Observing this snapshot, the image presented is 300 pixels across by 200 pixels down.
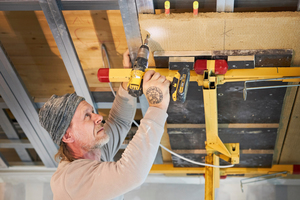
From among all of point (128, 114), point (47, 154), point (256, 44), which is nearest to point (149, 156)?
point (128, 114)

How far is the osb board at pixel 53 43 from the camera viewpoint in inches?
71.6

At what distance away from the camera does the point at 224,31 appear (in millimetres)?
1632

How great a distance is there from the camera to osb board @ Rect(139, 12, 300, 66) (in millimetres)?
1555

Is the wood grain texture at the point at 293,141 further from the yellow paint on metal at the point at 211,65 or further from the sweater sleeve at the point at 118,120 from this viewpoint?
the sweater sleeve at the point at 118,120

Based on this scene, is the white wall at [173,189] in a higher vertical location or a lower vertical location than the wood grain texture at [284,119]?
lower

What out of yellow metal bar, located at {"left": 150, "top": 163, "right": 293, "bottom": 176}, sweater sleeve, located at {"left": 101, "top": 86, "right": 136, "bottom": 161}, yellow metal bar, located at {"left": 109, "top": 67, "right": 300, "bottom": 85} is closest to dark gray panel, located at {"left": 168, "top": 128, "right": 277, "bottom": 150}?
yellow metal bar, located at {"left": 150, "top": 163, "right": 293, "bottom": 176}

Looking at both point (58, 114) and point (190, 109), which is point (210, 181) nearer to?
point (190, 109)

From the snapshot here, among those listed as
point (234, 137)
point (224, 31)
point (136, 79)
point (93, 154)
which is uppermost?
point (224, 31)

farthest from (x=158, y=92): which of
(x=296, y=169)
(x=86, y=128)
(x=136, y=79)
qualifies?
(x=296, y=169)

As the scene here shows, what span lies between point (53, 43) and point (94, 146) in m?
0.84

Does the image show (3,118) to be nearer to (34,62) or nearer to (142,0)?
(34,62)

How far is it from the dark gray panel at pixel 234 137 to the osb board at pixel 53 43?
2.27 ft

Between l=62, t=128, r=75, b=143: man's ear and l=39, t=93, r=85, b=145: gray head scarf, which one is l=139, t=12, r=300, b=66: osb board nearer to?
l=39, t=93, r=85, b=145: gray head scarf

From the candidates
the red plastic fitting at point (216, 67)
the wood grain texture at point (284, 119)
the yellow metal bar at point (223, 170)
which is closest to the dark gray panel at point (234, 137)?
the wood grain texture at point (284, 119)
